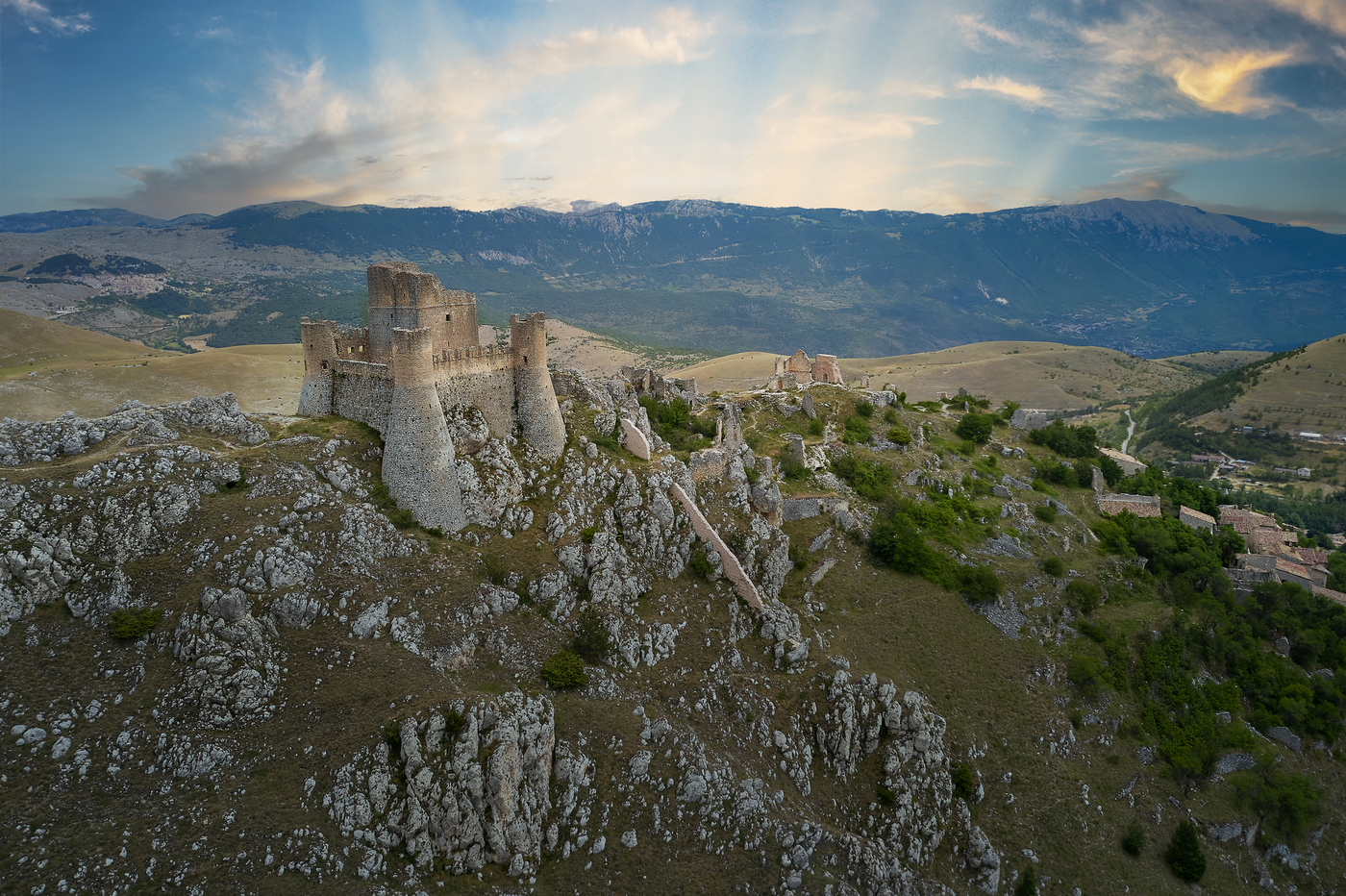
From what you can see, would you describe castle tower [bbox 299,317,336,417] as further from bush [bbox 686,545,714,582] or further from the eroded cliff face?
bush [bbox 686,545,714,582]

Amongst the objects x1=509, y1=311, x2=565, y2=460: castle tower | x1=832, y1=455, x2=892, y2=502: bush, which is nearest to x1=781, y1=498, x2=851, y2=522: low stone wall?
x1=832, y1=455, x2=892, y2=502: bush

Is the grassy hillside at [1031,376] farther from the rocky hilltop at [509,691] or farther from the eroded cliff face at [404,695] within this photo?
the eroded cliff face at [404,695]

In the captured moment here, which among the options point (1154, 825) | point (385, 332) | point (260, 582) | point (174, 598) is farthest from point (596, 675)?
point (1154, 825)

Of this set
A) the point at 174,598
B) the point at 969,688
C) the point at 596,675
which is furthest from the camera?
the point at 969,688

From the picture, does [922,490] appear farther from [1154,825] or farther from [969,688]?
[1154,825]

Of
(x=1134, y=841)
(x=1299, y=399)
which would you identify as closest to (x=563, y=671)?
(x=1134, y=841)

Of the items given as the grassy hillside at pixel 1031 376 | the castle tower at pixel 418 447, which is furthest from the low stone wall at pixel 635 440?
the grassy hillside at pixel 1031 376

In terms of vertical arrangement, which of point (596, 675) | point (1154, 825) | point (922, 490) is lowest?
point (1154, 825)
